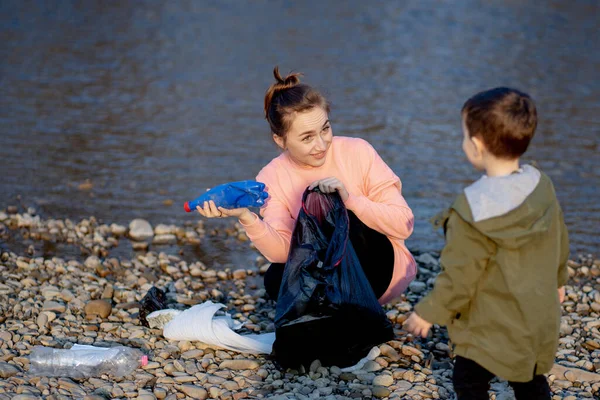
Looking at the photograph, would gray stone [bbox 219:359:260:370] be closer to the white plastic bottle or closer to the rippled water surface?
the white plastic bottle

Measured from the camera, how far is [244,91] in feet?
39.0

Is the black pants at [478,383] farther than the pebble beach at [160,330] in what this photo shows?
No

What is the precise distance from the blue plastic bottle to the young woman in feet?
0.15

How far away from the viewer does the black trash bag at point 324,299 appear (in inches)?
152

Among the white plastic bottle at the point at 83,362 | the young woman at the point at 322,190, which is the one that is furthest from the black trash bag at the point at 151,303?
the young woman at the point at 322,190

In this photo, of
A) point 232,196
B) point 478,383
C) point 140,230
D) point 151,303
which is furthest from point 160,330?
point 478,383

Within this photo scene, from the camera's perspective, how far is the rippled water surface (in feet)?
25.7

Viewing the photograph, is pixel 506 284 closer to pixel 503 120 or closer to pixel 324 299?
pixel 503 120

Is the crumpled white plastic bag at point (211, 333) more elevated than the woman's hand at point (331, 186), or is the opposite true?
the woman's hand at point (331, 186)

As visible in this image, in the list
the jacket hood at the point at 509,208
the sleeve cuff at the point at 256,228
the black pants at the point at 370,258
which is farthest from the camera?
the black pants at the point at 370,258

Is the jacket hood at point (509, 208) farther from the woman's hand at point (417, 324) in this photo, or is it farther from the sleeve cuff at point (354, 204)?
the sleeve cuff at point (354, 204)

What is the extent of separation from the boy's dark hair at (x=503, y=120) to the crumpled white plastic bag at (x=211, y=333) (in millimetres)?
1976

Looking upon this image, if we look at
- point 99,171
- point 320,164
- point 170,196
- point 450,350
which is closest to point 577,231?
point 450,350

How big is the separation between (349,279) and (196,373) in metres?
1.01
